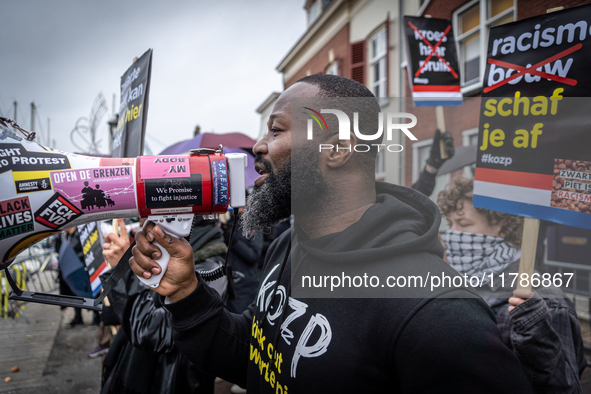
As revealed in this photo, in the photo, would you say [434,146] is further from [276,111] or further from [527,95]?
[276,111]

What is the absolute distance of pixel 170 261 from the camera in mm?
1271

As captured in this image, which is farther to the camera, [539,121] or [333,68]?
[333,68]

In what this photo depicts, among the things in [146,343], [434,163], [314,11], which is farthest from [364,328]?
[314,11]

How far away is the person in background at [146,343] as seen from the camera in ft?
6.01

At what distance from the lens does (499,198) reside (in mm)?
1612

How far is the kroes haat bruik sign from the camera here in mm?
1389

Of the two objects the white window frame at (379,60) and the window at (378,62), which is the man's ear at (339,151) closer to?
the white window frame at (379,60)

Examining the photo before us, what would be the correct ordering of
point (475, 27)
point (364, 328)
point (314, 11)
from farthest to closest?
point (314, 11), point (475, 27), point (364, 328)

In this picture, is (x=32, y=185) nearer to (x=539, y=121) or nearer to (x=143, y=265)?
(x=143, y=265)

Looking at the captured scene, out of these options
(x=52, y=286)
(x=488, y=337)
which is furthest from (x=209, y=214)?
(x=52, y=286)

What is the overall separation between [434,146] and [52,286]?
29.2 ft

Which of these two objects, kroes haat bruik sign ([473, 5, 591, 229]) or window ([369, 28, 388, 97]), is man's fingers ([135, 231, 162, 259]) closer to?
kroes haat bruik sign ([473, 5, 591, 229])

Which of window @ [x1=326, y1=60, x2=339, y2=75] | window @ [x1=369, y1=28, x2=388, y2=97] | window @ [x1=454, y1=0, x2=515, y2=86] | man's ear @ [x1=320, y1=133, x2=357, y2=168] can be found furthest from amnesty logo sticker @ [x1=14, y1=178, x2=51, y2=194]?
window @ [x1=326, y1=60, x2=339, y2=75]

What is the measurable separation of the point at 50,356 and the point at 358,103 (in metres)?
5.61
